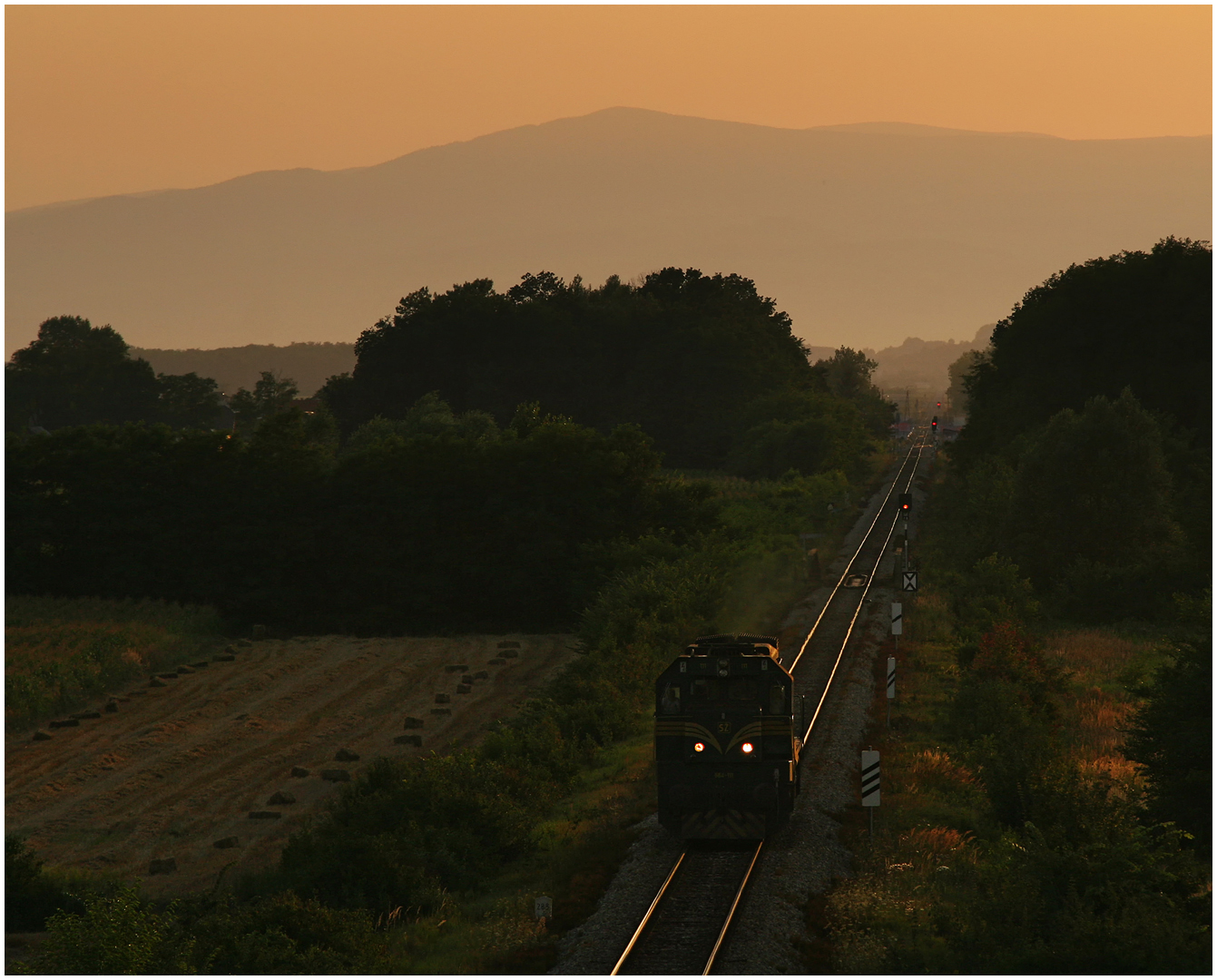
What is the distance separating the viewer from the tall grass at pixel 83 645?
44938 millimetres

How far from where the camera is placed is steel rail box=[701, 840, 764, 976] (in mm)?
16183

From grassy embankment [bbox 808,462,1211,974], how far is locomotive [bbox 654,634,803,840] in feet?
7.48

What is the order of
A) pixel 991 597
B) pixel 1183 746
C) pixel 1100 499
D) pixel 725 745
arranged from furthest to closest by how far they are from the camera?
pixel 1100 499
pixel 991 597
pixel 1183 746
pixel 725 745

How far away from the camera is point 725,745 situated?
21.7 m

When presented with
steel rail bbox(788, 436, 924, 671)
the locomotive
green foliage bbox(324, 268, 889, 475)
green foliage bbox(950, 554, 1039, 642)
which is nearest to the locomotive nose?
the locomotive

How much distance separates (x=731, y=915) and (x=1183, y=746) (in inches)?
494

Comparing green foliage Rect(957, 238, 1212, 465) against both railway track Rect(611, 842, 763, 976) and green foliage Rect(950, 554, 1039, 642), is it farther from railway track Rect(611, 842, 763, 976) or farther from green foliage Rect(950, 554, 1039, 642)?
railway track Rect(611, 842, 763, 976)

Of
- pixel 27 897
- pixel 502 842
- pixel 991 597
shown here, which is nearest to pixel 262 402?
pixel 991 597

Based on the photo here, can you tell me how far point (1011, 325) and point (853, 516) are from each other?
919 inches

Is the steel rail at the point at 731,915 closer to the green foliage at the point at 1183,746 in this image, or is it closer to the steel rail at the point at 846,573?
the green foliage at the point at 1183,746

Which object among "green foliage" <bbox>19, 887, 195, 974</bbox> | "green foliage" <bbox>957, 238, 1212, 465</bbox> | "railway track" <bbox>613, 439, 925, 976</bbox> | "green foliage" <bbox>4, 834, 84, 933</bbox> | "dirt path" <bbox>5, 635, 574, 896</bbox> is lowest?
"dirt path" <bbox>5, 635, 574, 896</bbox>

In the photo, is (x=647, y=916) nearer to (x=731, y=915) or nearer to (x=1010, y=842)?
(x=731, y=915)

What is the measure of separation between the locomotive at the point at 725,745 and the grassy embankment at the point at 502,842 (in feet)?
6.51

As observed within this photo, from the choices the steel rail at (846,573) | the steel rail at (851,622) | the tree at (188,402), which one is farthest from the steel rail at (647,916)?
the tree at (188,402)
